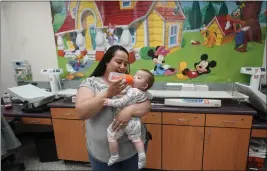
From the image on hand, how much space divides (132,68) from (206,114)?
3.49 feet

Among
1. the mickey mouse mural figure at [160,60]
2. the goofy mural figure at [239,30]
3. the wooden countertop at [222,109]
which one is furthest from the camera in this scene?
the mickey mouse mural figure at [160,60]

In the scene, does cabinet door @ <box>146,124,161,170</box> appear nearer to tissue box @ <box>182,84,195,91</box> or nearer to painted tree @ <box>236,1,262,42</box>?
tissue box @ <box>182,84,195,91</box>

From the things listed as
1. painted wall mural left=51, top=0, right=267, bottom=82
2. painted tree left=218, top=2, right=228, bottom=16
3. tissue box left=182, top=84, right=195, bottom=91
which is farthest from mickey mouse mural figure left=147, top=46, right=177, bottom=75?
painted tree left=218, top=2, right=228, bottom=16

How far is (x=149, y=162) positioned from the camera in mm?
2125

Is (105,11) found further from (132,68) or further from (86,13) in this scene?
(132,68)

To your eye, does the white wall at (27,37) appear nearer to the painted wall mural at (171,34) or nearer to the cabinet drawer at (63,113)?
the painted wall mural at (171,34)

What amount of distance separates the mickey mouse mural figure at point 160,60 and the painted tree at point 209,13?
556 mm

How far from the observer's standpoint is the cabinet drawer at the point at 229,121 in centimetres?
182

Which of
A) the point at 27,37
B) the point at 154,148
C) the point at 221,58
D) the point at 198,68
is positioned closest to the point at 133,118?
the point at 154,148

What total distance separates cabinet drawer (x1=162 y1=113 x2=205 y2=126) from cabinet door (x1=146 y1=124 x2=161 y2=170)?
0.14 metres

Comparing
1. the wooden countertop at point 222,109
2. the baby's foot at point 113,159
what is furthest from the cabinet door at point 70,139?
the baby's foot at point 113,159

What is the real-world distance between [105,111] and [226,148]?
1.46 meters

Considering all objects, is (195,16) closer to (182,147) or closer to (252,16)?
(252,16)

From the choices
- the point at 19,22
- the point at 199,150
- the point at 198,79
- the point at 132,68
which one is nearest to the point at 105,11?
the point at 132,68
